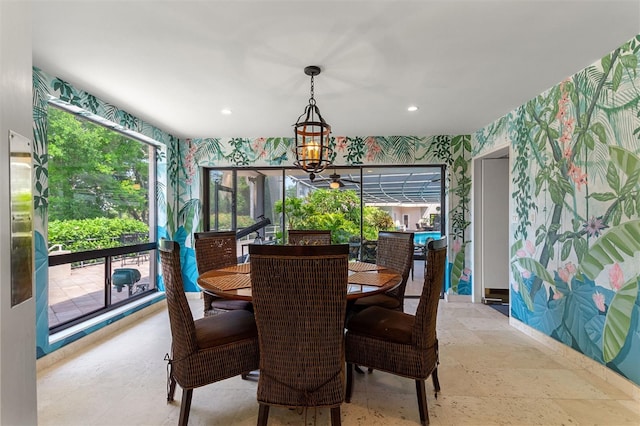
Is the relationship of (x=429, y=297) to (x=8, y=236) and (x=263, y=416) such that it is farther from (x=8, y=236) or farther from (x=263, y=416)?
(x=8, y=236)

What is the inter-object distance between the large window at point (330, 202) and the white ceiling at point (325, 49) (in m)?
1.55

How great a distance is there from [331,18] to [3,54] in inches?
60.8

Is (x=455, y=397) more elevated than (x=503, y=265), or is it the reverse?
(x=503, y=265)

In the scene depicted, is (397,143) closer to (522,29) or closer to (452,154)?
(452,154)

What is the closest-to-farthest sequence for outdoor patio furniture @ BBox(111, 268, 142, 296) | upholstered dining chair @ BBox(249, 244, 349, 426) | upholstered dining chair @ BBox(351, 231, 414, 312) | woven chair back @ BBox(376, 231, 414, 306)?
upholstered dining chair @ BBox(249, 244, 349, 426), upholstered dining chair @ BBox(351, 231, 414, 312), woven chair back @ BBox(376, 231, 414, 306), outdoor patio furniture @ BBox(111, 268, 142, 296)

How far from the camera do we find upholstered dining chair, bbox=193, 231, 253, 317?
2662 mm

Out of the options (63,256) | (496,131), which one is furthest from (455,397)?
(63,256)

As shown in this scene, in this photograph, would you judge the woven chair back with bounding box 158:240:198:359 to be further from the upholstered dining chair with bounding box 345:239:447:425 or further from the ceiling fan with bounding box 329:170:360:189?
the ceiling fan with bounding box 329:170:360:189

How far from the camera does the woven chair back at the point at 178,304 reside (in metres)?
1.72

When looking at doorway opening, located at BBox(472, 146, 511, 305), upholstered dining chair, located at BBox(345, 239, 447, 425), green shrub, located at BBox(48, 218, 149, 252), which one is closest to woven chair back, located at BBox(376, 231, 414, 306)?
upholstered dining chair, located at BBox(345, 239, 447, 425)

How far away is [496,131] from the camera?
3945 mm

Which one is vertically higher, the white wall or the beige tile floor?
the white wall

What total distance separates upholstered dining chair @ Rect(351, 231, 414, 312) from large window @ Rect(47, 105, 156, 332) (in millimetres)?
2744

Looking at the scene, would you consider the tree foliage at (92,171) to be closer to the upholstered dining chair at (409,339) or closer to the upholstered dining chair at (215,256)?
the upholstered dining chair at (215,256)
